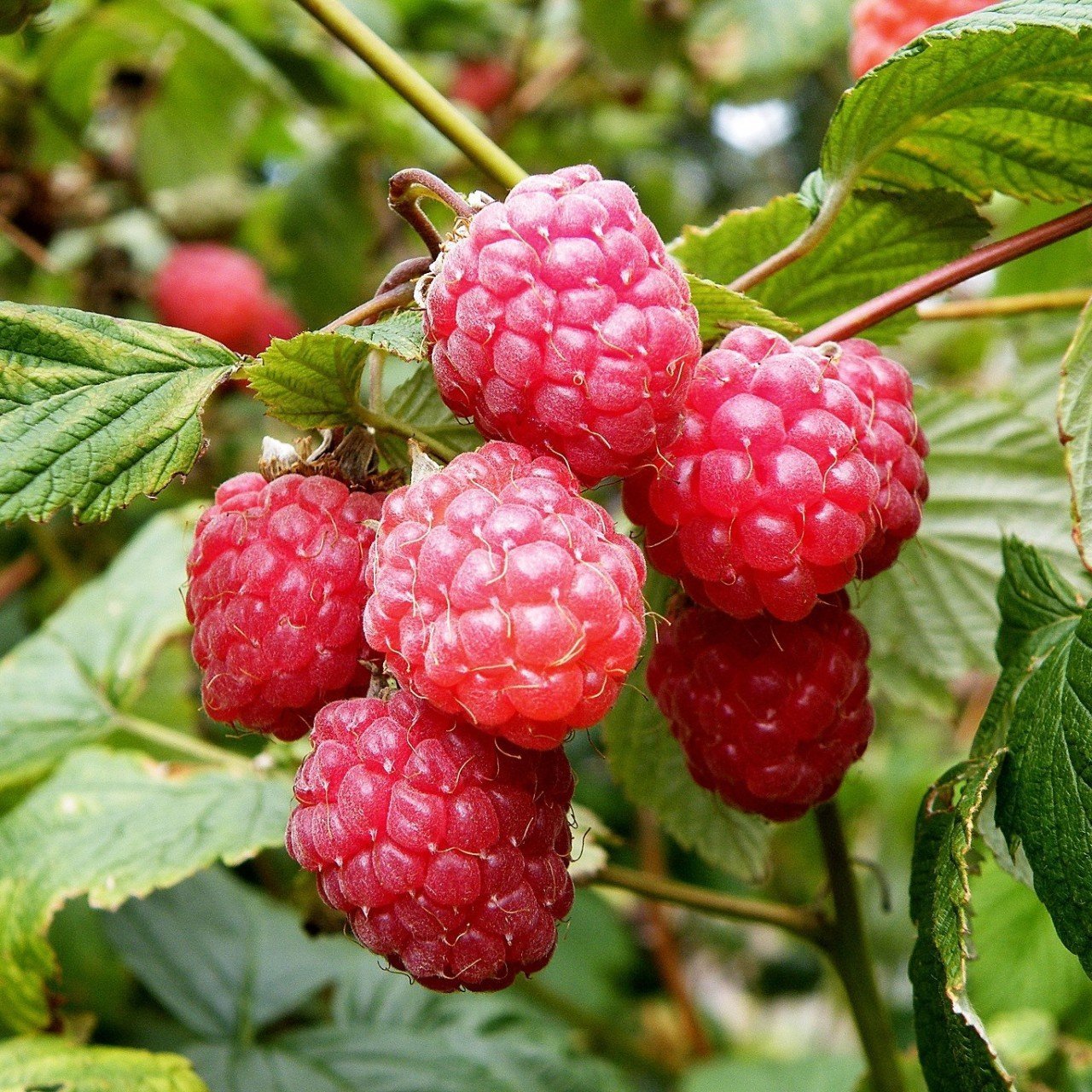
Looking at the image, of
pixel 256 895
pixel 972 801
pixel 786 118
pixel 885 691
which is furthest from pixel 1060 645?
pixel 786 118

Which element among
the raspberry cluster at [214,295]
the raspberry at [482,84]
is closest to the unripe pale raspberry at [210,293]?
the raspberry cluster at [214,295]

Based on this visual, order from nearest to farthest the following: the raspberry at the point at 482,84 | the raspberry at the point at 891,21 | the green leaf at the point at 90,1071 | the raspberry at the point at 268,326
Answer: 1. the green leaf at the point at 90,1071
2. the raspberry at the point at 891,21
3. the raspberry at the point at 268,326
4. the raspberry at the point at 482,84

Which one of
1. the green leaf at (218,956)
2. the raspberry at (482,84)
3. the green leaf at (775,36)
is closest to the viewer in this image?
the green leaf at (218,956)

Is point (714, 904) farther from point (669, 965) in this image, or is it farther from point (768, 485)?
point (669, 965)

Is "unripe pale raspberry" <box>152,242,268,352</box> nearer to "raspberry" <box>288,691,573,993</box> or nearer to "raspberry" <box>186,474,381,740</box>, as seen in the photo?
"raspberry" <box>186,474,381,740</box>

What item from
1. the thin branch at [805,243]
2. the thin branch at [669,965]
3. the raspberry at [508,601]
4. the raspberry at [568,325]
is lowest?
the thin branch at [669,965]

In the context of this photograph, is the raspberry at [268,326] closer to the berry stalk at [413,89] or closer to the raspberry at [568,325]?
the berry stalk at [413,89]

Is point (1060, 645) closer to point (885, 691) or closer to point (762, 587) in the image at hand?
point (762, 587)

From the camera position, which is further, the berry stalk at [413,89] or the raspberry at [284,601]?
the berry stalk at [413,89]
